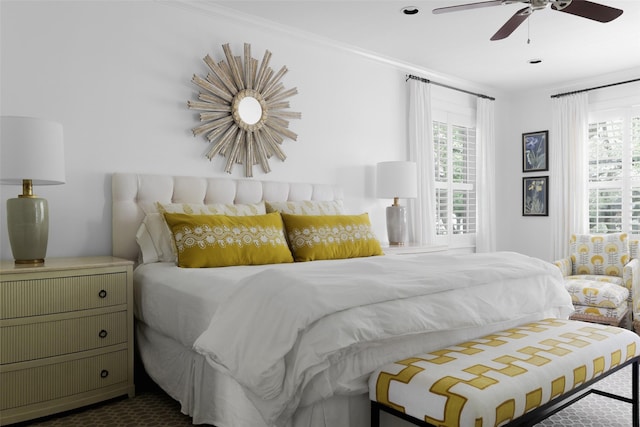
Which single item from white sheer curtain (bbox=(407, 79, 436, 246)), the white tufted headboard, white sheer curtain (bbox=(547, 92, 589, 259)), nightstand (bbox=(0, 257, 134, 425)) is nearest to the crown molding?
white sheer curtain (bbox=(407, 79, 436, 246))

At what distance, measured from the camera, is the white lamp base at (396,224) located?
4.47 meters

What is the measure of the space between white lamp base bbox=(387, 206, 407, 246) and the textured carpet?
2113mm

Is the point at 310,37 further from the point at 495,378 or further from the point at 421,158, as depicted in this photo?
the point at 495,378

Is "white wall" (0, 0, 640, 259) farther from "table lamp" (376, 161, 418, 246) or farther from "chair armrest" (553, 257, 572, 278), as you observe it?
"chair armrest" (553, 257, 572, 278)

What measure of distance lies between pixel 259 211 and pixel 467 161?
3.19 meters

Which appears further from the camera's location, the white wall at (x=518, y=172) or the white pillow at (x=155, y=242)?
the white wall at (x=518, y=172)

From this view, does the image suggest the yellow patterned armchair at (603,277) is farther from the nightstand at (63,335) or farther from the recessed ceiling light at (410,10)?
the nightstand at (63,335)

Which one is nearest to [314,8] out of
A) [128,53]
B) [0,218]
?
[128,53]

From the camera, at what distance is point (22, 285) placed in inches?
90.7

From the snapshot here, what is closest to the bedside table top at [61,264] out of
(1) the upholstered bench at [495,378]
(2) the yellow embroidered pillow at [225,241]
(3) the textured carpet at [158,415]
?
(2) the yellow embroidered pillow at [225,241]

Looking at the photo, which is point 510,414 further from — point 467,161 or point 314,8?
point 467,161

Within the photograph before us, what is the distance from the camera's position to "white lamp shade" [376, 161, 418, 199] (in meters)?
4.45

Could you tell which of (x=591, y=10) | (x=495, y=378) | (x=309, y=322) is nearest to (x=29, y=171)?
(x=309, y=322)

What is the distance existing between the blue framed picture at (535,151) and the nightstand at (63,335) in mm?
4965
